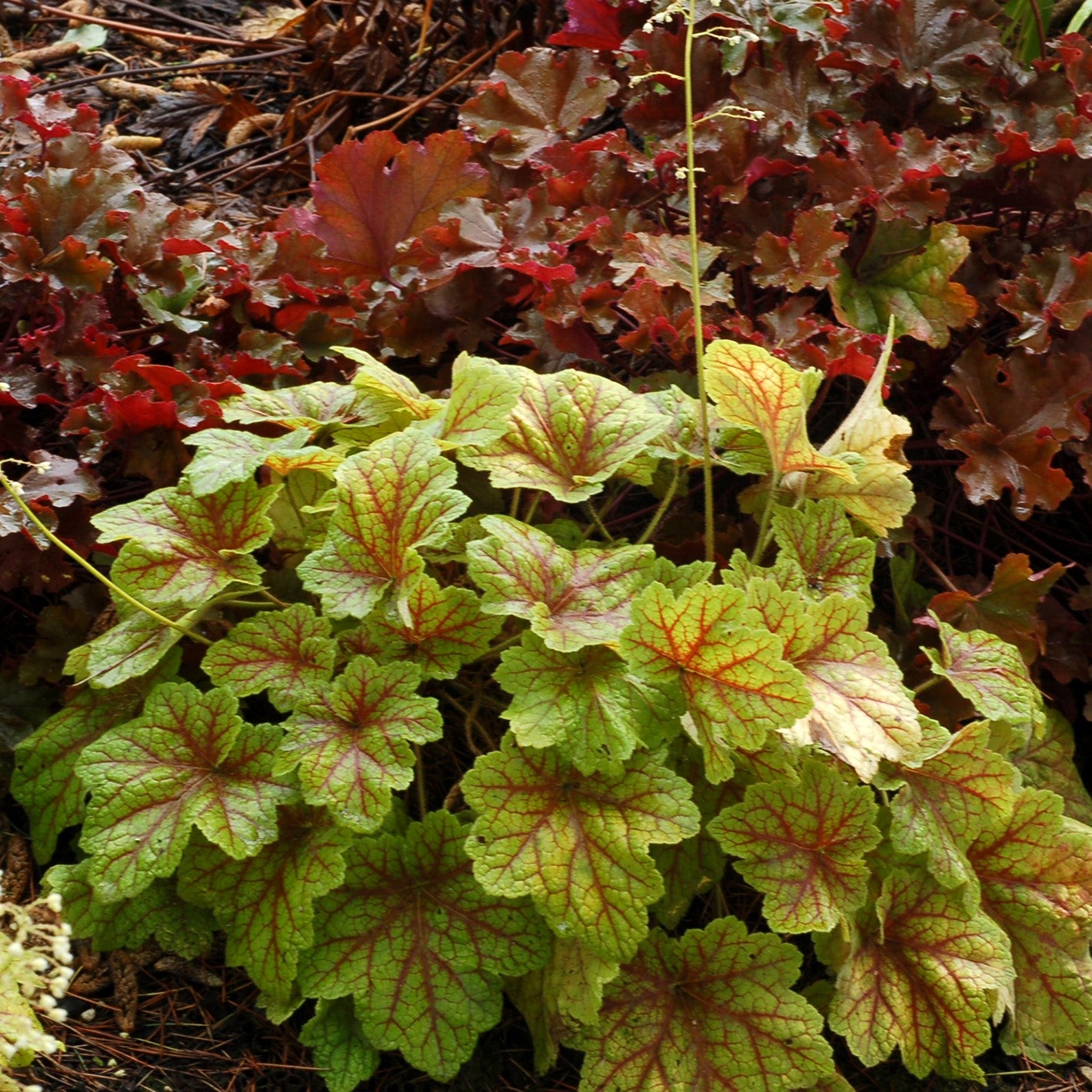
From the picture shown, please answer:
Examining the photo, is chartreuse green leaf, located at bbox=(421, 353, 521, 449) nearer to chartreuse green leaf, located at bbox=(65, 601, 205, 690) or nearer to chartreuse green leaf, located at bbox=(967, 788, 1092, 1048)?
chartreuse green leaf, located at bbox=(65, 601, 205, 690)

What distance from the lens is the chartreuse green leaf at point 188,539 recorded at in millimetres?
1792

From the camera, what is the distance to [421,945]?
174cm

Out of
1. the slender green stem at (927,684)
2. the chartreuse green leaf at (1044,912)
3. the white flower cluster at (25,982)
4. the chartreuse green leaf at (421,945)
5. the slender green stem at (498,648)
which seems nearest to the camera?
the white flower cluster at (25,982)

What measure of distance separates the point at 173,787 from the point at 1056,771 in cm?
150

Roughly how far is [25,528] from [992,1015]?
1.64 metres

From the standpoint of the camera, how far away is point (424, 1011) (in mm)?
1702

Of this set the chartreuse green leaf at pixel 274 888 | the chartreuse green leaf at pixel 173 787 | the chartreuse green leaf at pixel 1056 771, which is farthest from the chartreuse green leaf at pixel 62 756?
the chartreuse green leaf at pixel 1056 771

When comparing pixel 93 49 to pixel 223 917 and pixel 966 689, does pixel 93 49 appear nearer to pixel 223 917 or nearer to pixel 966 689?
pixel 223 917

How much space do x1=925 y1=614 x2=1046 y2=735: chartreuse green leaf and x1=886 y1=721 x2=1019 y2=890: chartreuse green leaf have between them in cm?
5

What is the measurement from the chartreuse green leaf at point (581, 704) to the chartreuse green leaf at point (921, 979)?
48cm

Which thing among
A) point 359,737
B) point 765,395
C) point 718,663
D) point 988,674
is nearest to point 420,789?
point 359,737

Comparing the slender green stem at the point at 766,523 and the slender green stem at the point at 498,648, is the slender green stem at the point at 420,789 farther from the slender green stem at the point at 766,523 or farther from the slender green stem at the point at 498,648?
the slender green stem at the point at 766,523

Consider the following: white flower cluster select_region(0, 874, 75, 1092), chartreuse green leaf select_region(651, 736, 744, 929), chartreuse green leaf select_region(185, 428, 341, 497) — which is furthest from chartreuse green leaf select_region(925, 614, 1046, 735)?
white flower cluster select_region(0, 874, 75, 1092)

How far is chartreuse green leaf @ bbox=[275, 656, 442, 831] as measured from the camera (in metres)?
1.63
